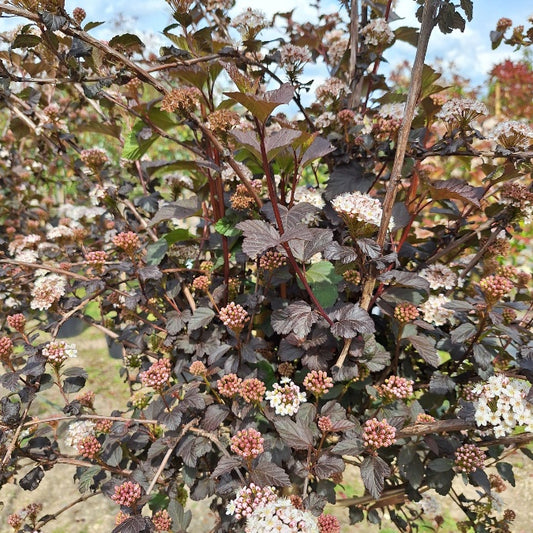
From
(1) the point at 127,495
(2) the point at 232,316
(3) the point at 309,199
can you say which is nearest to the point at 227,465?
(1) the point at 127,495

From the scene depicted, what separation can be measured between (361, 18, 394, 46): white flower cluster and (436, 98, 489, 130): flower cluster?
0.34 meters

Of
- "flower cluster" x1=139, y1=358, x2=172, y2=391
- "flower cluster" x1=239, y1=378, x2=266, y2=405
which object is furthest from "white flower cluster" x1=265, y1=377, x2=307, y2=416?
"flower cluster" x1=139, y1=358, x2=172, y2=391

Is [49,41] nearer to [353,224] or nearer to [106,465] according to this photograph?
[353,224]

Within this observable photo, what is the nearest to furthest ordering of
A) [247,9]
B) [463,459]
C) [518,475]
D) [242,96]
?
[242,96], [463,459], [247,9], [518,475]

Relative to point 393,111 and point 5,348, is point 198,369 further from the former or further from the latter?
point 393,111

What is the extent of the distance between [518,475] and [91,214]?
2.44m

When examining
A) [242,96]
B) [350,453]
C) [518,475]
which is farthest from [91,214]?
[518,475]

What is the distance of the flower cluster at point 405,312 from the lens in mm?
964

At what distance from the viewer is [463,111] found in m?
0.94

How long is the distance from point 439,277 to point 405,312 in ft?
0.72

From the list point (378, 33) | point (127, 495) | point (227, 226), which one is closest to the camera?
point (127, 495)

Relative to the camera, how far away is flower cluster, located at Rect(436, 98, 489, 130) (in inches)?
36.4

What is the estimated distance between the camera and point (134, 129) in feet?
3.87

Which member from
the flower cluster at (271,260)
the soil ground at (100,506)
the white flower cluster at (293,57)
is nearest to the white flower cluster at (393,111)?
the white flower cluster at (293,57)
